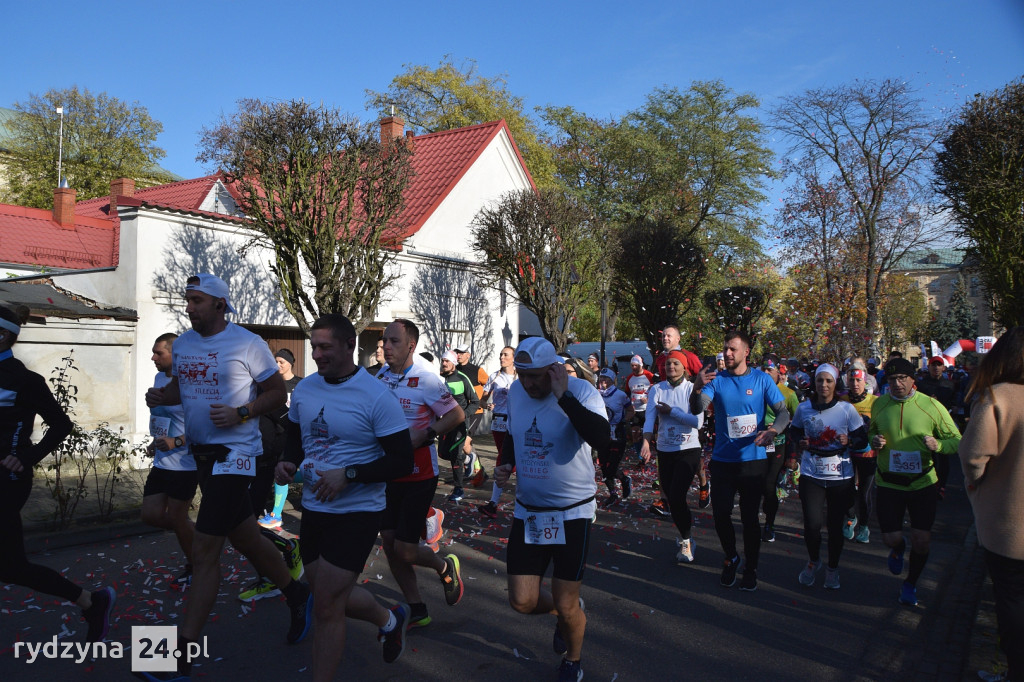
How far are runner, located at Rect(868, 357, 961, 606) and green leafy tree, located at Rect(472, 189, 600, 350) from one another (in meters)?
12.6

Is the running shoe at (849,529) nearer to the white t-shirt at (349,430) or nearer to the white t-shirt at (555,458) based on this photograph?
the white t-shirt at (555,458)

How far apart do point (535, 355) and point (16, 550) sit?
10.4 feet

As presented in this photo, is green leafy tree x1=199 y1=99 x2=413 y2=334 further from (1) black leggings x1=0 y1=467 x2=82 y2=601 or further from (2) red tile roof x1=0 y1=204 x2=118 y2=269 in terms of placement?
(2) red tile roof x1=0 y1=204 x2=118 y2=269

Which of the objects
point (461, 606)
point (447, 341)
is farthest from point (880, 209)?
point (461, 606)

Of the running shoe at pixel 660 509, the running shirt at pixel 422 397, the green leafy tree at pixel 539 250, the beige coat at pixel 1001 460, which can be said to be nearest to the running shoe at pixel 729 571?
the running shirt at pixel 422 397

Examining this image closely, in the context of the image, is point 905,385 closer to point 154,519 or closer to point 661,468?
point 661,468

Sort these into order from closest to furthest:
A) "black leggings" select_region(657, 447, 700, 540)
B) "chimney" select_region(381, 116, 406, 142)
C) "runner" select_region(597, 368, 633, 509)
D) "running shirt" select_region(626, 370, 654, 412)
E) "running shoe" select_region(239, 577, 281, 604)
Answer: "running shoe" select_region(239, 577, 281, 604) → "black leggings" select_region(657, 447, 700, 540) → "runner" select_region(597, 368, 633, 509) → "running shirt" select_region(626, 370, 654, 412) → "chimney" select_region(381, 116, 406, 142)

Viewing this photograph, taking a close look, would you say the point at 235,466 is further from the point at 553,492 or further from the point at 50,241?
the point at 50,241

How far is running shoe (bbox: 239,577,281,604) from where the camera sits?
575cm

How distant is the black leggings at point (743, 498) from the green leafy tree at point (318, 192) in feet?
27.0

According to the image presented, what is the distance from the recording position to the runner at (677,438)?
7172 millimetres

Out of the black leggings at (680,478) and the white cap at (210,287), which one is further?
the black leggings at (680,478)

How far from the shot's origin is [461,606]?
576 centimetres

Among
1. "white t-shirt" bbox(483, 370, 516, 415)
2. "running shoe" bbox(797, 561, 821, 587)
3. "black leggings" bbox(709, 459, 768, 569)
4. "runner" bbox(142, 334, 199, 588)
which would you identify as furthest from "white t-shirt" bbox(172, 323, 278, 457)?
"white t-shirt" bbox(483, 370, 516, 415)
